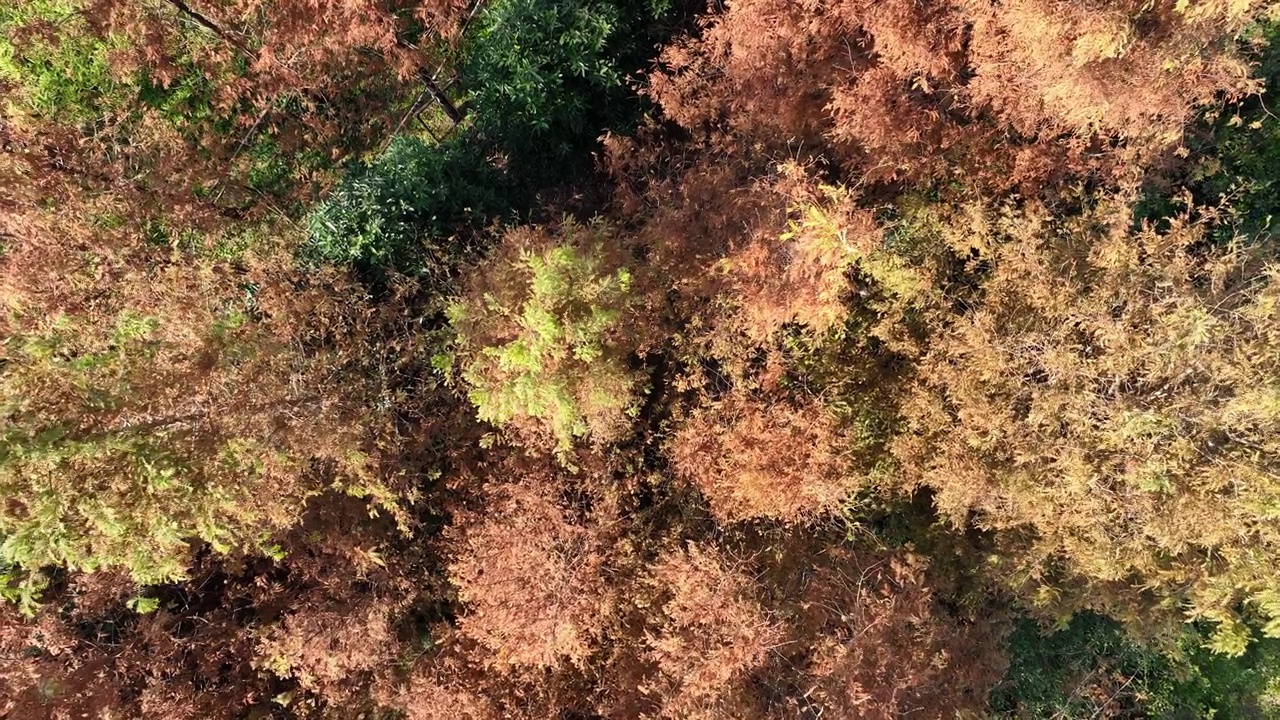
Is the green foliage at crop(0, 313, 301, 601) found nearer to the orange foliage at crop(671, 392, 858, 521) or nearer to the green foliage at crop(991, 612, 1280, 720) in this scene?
the orange foliage at crop(671, 392, 858, 521)

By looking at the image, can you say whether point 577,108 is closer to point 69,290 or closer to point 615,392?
Answer: point 615,392

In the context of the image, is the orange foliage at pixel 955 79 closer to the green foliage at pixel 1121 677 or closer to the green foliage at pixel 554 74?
the green foliage at pixel 554 74

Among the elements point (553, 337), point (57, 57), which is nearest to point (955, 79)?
point (553, 337)

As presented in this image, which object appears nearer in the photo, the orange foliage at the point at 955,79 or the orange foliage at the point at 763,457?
the orange foliage at the point at 955,79

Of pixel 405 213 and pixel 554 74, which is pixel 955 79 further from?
pixel 405 213

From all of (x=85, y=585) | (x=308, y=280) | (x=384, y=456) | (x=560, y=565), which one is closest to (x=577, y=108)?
(x=308, y=280)

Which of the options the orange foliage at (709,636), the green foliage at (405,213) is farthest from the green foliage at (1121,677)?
the green foliage at (405,213)
